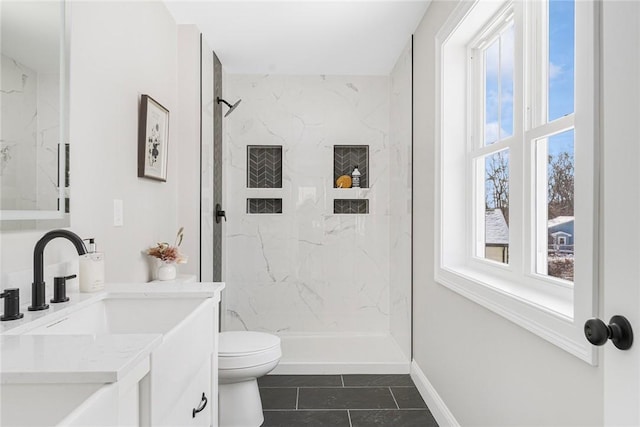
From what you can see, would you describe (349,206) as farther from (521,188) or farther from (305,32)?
(521,188)

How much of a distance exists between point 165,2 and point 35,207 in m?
1.70

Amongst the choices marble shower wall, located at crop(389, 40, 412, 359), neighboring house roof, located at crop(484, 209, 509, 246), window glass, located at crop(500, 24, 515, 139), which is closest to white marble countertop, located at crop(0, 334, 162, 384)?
neighboring house roof, located at crop(484, 209, 509, 246)

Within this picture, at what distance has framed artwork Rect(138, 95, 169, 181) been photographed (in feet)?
7.09

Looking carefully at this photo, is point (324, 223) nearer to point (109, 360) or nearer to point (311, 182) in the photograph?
point (311, 182)

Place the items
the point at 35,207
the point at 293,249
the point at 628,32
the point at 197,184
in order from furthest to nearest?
the point at 293,249
the point at 197,184
the point at 35,207
the point at 628,32

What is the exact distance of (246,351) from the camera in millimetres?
2170

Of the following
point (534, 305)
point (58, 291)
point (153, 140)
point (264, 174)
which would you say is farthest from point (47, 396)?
point (264, 174)

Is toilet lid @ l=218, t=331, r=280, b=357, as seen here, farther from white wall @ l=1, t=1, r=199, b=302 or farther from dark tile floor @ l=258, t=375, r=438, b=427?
white wall @ l=1, t=1, r=199, b=302

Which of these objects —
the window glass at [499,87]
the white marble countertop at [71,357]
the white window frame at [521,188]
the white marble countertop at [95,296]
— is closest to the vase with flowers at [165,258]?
the white marble countertop at [95,296]

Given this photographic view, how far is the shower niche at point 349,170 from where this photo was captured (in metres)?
3.79

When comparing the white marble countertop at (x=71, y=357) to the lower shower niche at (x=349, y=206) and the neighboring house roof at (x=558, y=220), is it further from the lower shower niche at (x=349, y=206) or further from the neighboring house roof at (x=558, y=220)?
the lower shower niche at (x=349, y=206)

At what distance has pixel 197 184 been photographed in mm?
2826

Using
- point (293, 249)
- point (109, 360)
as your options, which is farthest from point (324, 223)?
point (109, 360)

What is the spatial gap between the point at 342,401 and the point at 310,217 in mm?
1640
